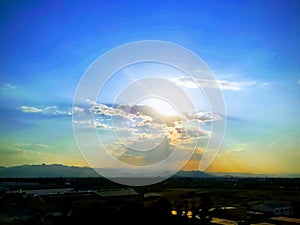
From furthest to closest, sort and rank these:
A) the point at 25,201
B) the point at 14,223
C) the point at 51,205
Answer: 1. the point at 25,201
2. the point at 51,205
3. the point at 14,223

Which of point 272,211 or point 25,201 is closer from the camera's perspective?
point 272,211

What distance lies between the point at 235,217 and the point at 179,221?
26.3 ft

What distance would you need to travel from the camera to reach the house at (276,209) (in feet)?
89.0

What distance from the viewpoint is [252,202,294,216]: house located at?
27.1 m

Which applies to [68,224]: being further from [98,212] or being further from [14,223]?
[14,223]

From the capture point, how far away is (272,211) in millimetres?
27281

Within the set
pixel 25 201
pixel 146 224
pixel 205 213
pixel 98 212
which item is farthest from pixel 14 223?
pixel 25 201

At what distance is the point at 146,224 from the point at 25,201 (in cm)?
2240

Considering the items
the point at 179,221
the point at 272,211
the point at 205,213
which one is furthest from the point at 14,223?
the point at 272,211

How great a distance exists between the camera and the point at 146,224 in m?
16.2

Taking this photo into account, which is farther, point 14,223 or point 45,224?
point 14,223

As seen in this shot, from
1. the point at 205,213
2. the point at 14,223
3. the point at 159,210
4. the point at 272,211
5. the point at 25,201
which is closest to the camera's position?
the point at 159,210

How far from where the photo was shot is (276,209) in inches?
1081

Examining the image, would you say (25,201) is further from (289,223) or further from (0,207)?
(289,223)
